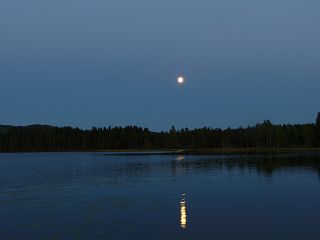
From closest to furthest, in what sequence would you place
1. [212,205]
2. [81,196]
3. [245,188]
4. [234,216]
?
1. [234,216]
2. [212,205]
3. [81,196]
4. [245,188]

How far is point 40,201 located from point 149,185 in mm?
18760

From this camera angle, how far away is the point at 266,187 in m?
59.6

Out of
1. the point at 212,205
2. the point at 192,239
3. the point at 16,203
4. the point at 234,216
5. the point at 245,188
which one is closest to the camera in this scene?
the point at 192,239

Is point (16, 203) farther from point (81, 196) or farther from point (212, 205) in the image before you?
point (212, 205)

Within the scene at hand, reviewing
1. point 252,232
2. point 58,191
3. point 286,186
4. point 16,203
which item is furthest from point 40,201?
point 286,186

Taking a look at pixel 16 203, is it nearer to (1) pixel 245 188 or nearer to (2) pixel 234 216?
(2) pixel 234 216

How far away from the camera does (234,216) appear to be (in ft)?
126

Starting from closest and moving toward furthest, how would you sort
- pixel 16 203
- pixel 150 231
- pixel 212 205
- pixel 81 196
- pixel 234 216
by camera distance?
1. pixel 150 231
2. pixel 234 216
3. pixel 212 205
4. pixel 16 203
5. pixel 81 196

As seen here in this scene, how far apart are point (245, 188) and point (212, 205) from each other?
1551cm

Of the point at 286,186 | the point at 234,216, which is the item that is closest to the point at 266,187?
the point at 286,186

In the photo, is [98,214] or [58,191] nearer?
[98,214]

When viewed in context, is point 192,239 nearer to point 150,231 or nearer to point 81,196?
point 150,231

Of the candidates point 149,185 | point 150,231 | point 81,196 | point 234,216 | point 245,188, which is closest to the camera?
point 150,231

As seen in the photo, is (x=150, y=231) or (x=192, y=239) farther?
(x=150, y=231)
